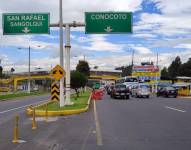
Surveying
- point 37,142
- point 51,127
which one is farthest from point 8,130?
point 37,142

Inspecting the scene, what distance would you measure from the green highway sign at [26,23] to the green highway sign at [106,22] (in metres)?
3.03

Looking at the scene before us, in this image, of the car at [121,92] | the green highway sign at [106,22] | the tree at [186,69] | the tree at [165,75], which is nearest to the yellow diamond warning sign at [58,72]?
the green highway sign at [106,22]

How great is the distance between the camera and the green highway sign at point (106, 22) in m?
33.7

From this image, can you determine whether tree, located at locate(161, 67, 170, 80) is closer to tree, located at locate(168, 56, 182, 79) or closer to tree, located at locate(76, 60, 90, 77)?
tree, located at locate(168, 56, 182, 79)

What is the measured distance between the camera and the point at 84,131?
57.1 feet

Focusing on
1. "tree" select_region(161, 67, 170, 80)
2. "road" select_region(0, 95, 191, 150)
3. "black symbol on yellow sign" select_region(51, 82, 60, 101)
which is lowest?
"road" select_region(0, 95, 191, 150)

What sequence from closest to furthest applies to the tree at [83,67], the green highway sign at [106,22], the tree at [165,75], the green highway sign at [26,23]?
1. the green highway sign at [26,23]
2. the green highway sign at [106,22]
3. the tree at [83,67]
4. the tree at [165,75]

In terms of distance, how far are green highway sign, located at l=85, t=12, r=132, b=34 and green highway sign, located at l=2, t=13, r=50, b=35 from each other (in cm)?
303

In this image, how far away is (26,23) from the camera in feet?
109

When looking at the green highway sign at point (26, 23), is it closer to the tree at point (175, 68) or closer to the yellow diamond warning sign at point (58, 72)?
the yellow diamond warning sign at point (58, 72)

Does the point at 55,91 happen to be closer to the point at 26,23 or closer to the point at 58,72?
the point at 58,72

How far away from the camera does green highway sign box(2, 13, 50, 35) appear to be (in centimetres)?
3303

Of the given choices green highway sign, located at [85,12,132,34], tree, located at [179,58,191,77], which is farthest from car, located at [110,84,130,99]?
tree, located at [179,58,191,77]

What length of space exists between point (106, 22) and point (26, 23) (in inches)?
223
